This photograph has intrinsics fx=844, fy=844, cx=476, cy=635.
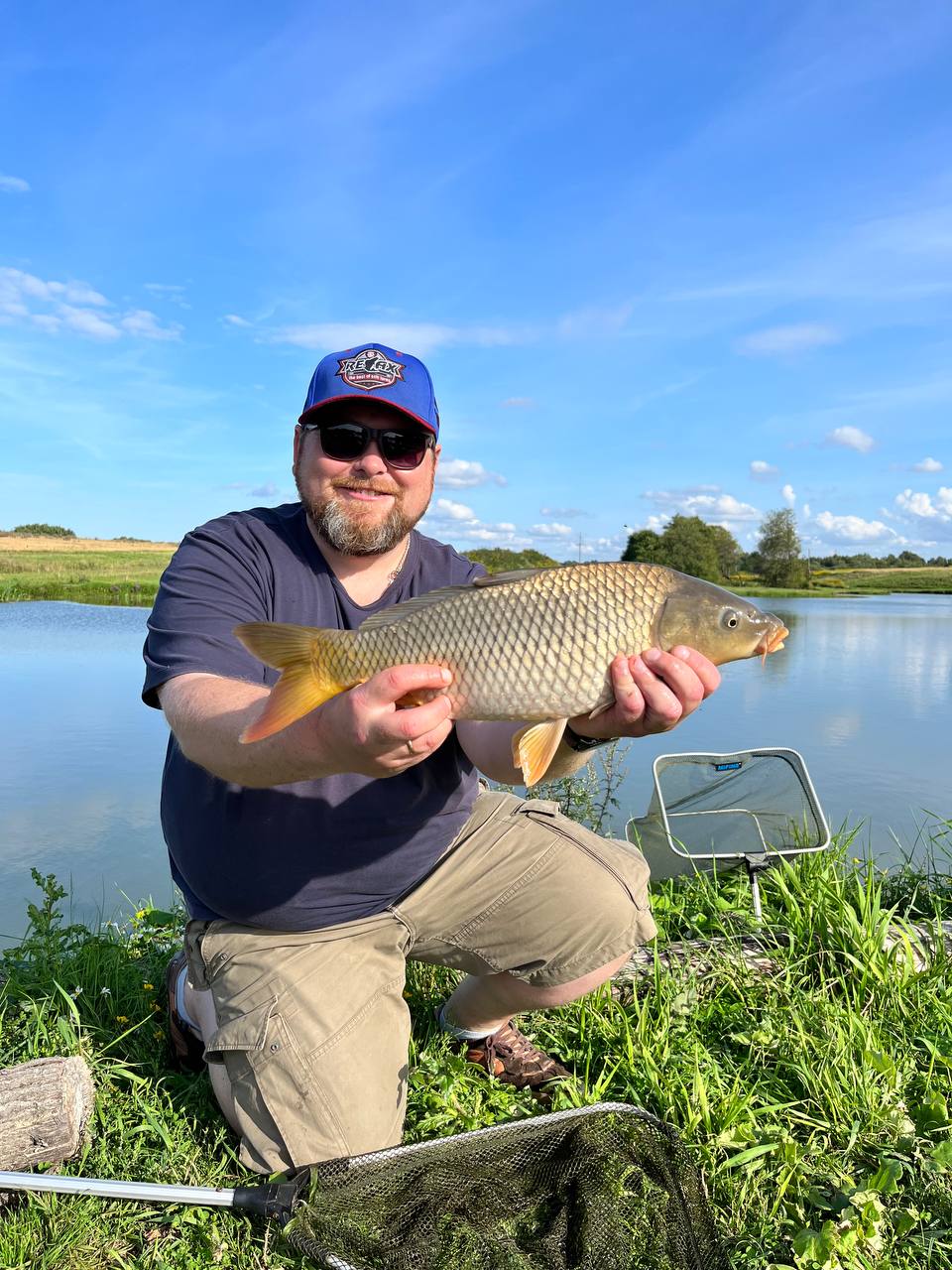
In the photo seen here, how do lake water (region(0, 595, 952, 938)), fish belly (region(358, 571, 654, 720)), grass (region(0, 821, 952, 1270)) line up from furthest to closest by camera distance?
lake water (region(0, 595, 952, 938)), fish belly (region(358, 571, 654, 720)), grass (region(0, 821, 952, 1270))

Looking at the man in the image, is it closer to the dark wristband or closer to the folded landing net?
the dark wristband

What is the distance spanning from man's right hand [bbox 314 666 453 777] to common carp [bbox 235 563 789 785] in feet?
0.38

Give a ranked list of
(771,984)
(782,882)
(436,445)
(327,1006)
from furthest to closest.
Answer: (782,882) → (436,445) → (771,984) → (327,1006)

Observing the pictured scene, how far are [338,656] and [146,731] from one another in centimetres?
638

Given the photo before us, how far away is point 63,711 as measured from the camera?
789 cm

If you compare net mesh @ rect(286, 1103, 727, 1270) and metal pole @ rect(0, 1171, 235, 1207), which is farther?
metal pole @ rect(0, 1171, 235, 1207)

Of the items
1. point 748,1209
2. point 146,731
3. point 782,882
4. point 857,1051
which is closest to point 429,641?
point 748,1209

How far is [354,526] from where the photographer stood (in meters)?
2.13

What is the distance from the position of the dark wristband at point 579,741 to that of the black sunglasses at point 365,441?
33.3 inches

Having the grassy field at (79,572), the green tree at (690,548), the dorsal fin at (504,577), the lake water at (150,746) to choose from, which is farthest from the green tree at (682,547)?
the grassy field at (79,572)

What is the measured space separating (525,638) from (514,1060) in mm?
1135

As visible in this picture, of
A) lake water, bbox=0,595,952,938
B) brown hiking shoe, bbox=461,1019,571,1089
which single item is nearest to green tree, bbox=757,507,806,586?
lake water, bbox=0,595,952,938

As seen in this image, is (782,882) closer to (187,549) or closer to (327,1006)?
→ (327,1006)

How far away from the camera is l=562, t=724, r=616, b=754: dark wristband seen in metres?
1.86
